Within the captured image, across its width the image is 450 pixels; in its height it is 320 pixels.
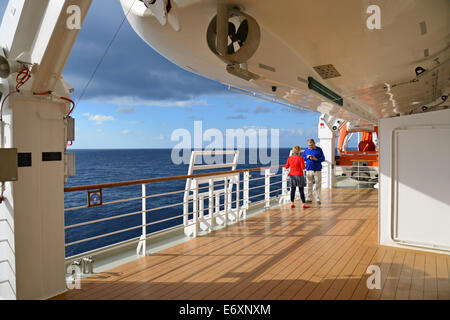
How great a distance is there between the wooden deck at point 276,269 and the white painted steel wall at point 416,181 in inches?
6.3

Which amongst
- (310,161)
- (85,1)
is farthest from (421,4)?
(310,161)

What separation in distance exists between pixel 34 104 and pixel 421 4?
2169 millimetres

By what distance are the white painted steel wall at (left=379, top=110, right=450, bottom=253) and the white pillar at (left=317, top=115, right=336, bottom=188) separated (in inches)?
160

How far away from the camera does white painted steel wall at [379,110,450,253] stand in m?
2.68

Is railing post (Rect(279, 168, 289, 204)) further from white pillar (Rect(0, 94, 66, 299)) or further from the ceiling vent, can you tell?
white pillar (Rect(0, 94, 66, 299))

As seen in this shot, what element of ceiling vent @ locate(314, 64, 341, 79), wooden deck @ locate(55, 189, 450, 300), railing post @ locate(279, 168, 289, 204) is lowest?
wooden deck @ locate(55, 189, 450, 300)

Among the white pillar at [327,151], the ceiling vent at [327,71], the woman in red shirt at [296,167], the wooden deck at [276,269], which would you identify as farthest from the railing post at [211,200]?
the white pillar at [327,151]

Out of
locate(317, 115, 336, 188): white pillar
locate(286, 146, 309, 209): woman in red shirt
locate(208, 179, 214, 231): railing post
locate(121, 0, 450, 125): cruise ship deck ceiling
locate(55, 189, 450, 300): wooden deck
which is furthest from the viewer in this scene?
locate(317, 115, 336, 188): white pillar

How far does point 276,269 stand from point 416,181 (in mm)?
1511

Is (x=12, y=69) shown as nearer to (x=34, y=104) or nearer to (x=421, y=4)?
(x=34, y=104)

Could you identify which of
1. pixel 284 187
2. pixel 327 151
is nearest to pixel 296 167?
pixel 284 187

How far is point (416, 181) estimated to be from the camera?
2803 millimetres

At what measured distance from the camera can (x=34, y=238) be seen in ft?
6.08

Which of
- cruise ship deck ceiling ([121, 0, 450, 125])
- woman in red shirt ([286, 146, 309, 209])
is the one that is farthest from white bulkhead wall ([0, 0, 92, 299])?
woman in red shirt ([286, 146, 309, 209])
